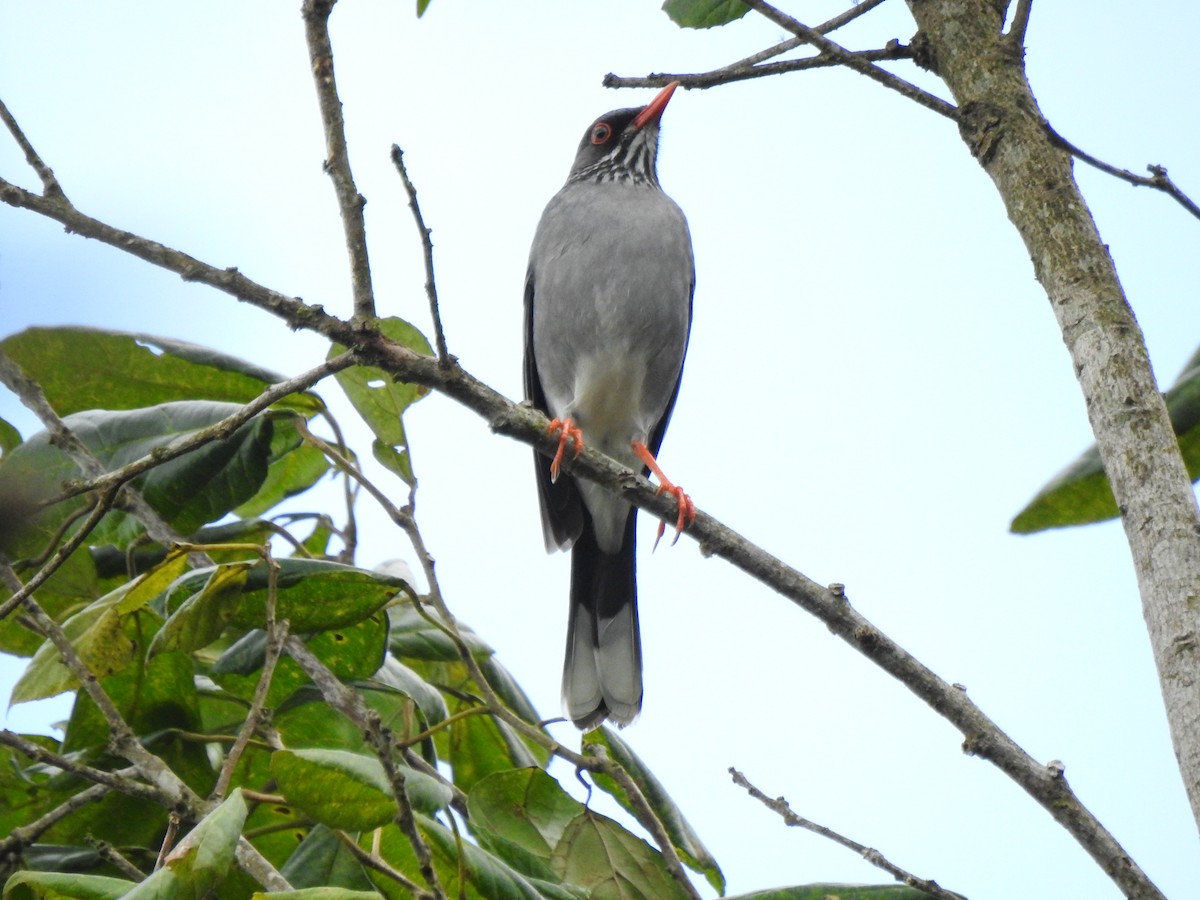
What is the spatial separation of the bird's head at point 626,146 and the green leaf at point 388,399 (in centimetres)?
296

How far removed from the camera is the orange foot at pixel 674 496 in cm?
281

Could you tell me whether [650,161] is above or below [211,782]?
above

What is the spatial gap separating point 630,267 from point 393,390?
2.12m

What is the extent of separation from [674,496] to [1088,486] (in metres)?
1.03

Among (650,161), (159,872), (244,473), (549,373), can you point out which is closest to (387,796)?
(159,872)

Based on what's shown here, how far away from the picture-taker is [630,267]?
548 centimetres

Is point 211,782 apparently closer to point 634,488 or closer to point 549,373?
point 634,488

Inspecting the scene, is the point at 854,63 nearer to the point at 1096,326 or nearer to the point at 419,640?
the point at 1096,326

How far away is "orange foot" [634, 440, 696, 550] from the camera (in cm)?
281

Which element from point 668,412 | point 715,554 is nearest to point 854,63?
point 715,554

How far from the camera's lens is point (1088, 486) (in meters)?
2.46

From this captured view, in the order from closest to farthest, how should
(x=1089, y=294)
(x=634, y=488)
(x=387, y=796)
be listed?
(x=387, y=796), (x=1089, y=294), (x=634, y=488)

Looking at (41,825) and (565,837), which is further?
(565,837)

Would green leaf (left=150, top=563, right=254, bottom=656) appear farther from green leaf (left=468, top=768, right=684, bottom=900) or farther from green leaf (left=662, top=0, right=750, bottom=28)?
green leaf (left=662, top=0, right=750, bottom=28)
